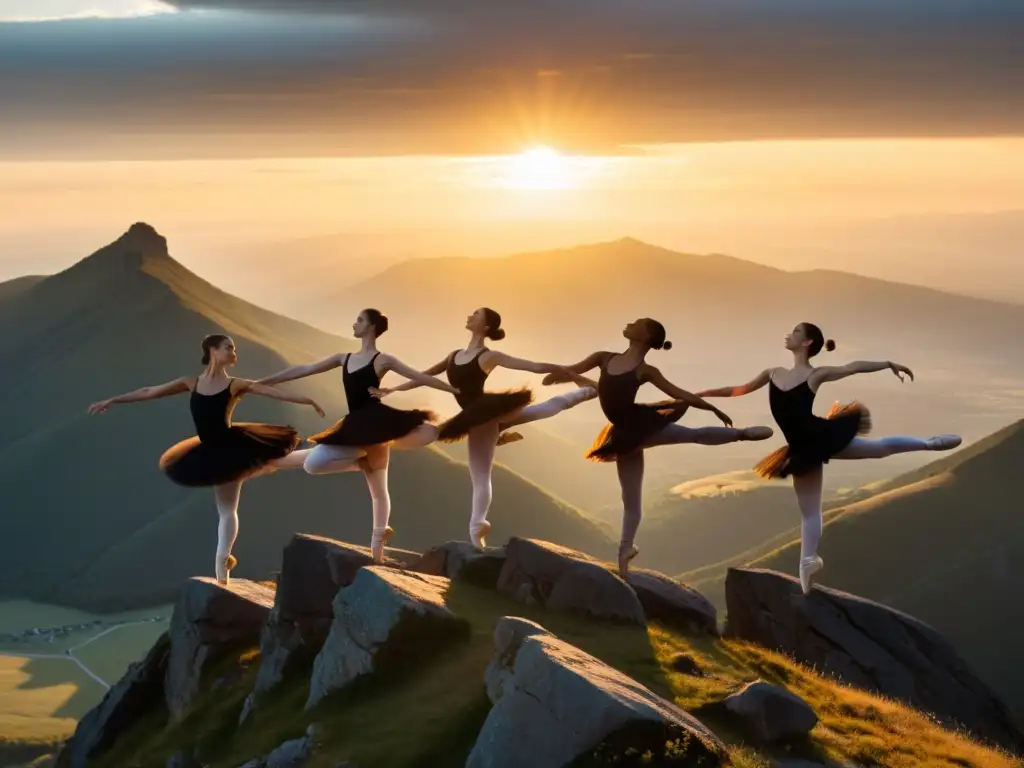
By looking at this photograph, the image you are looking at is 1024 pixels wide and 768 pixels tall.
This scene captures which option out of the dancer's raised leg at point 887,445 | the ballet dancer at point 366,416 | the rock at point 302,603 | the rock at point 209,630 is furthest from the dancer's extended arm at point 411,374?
the rock at point 209,630

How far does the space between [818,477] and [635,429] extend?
434 cm

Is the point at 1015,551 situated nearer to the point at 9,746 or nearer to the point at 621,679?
the point at 9,746

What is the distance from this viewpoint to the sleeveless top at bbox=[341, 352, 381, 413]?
983 inches

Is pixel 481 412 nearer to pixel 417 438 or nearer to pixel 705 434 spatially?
pixel 417 438

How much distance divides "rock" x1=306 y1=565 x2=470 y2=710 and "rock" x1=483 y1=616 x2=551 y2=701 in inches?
114

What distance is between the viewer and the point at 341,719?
22344 mm

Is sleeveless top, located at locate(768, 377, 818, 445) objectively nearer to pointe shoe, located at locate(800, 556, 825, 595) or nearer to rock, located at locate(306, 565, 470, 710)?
pointe shoe, located at locate(800, 556, 825, 595)

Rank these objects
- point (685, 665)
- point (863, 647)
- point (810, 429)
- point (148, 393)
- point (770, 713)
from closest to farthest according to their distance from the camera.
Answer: point (770, 713) < point (685, 665) < point (810, 429) < point (148, 393) < point (863, 647)

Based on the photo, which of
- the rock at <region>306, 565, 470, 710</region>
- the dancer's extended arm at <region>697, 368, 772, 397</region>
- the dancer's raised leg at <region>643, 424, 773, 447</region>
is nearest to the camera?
the rock at <region>306, 565, 470, 710</region>

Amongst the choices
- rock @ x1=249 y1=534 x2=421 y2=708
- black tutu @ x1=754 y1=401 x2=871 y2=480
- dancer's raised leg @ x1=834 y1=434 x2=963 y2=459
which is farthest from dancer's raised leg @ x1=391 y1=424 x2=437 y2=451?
dancer's raised leg @ x1=834 y1=434 x2=963 y2=459

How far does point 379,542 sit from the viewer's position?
87.7 feet

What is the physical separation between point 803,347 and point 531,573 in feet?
24.7

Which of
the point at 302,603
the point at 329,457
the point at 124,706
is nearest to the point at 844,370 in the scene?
the point at 329,457

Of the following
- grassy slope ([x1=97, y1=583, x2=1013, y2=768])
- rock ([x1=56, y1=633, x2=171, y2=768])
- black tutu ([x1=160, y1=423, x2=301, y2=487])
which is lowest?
rock ([x1=56, y1=633, x2=171, y2=768])
